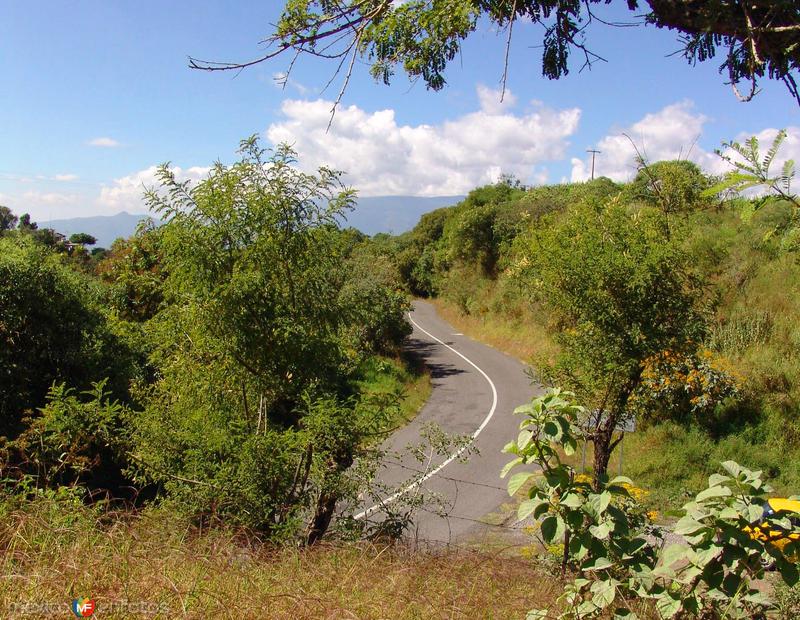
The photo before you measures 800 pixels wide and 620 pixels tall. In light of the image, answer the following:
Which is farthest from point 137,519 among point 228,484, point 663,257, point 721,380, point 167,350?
point 721,380

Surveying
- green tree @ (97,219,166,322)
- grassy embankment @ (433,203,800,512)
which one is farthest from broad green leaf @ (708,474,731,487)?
grassy embankment @ (433,203,800,512)

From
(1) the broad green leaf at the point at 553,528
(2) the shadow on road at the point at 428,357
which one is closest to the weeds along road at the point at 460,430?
(2) the shadow on road at the point at 428,357

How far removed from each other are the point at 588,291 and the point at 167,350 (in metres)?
5.79

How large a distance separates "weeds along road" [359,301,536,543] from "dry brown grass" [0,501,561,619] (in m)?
1.22

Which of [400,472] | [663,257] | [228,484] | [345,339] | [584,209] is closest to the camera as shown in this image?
[228,484]

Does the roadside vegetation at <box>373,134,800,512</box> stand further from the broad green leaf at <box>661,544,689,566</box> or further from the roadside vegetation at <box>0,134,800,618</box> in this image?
the broad green leaf at <box>661,544,689,566</box>

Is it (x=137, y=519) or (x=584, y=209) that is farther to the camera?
(x=584, y=209)

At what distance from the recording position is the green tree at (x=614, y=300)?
855 cm

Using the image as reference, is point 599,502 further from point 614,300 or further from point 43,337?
point 43,337

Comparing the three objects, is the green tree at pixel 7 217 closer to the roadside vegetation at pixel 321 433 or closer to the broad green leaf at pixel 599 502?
the roadside vegetation at pixel 321 433

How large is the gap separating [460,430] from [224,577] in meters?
12.7

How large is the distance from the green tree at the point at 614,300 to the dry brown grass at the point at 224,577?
5099 millimetres

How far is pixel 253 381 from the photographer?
5727 mm

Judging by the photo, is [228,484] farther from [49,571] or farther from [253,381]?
[49,571]
